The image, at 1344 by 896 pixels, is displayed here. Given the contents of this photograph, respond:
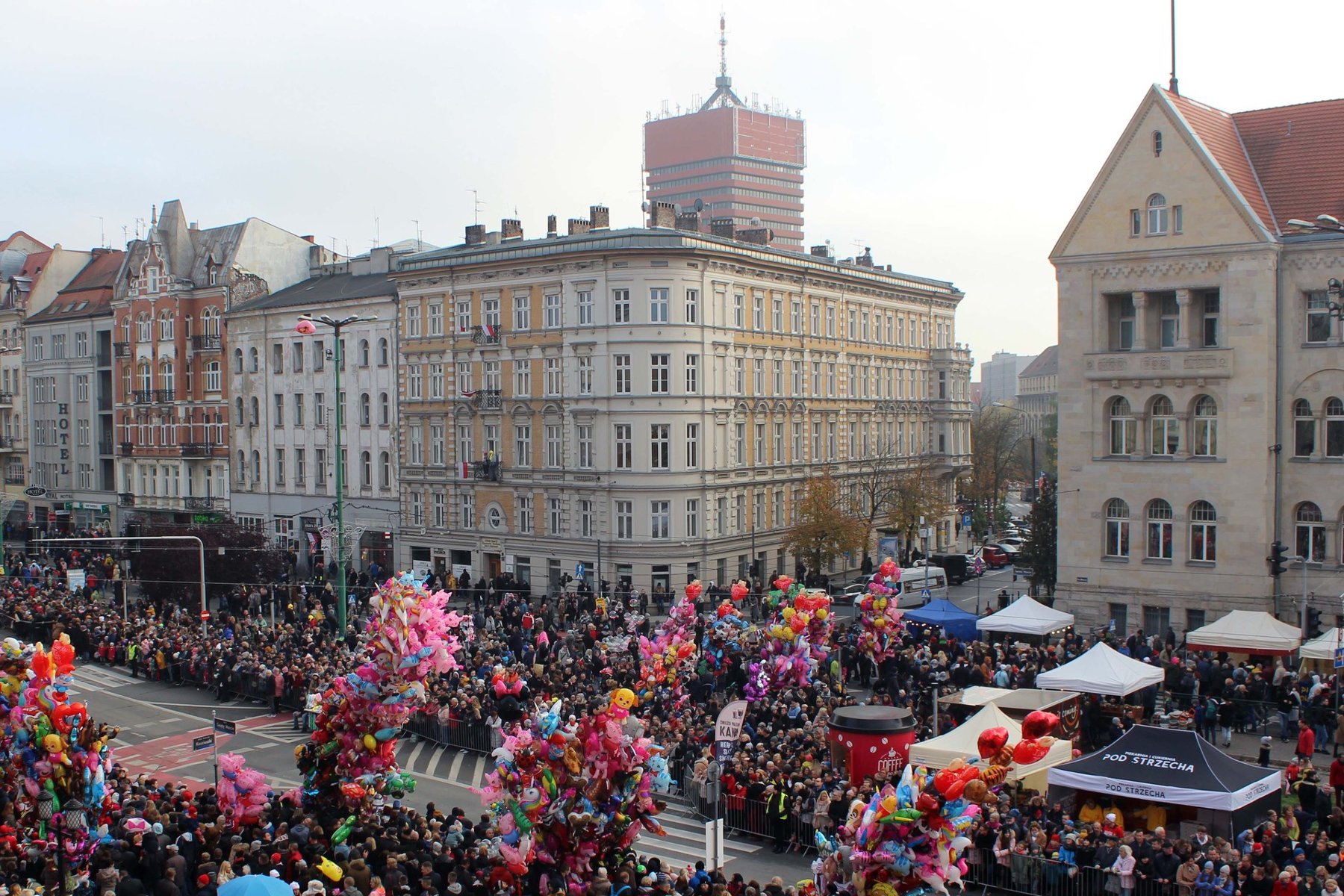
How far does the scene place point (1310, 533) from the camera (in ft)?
120

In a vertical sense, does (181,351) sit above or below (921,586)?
above

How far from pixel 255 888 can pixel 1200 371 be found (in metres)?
31.4

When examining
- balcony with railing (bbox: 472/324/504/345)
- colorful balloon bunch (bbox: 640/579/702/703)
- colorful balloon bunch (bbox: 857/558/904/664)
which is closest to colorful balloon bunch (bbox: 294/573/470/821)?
colorful balloon bunch (bbox: 640/579/702/703)

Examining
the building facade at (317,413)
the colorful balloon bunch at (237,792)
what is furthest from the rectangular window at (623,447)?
the colorful balloon bunch at (237,792)

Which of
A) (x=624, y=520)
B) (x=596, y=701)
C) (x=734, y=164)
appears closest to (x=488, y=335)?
(x=624, y=520)

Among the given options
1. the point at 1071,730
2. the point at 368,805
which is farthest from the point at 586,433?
the point at 368,805

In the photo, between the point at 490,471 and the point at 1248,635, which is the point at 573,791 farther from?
the point at 490,471

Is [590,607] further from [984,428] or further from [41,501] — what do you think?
[984,428]

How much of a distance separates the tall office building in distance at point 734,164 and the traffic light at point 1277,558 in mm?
138804

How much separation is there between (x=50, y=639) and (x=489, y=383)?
19.9 metres

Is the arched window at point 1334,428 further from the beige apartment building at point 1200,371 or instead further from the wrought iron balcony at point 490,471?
the wrought iron balcony at point 490,471

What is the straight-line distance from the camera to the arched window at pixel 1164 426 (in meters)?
38.0

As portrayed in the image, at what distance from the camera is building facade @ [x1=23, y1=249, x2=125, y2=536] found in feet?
268

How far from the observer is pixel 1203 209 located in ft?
122
